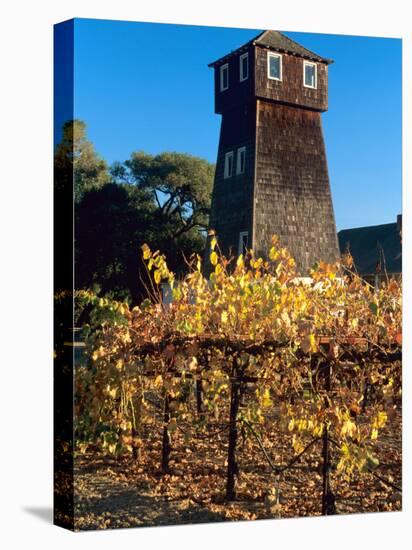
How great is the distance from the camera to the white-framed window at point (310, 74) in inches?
329

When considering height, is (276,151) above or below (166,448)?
above

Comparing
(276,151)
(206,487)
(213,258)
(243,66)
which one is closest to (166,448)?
(206,487)

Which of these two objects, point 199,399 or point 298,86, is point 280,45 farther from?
point 199,399

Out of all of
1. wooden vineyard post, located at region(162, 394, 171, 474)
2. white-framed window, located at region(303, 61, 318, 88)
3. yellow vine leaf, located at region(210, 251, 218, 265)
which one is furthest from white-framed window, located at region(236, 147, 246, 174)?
wooden vineyard post, located at region(162, 394, 171, 474)

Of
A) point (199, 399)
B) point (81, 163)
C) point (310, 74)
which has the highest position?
point (310, 74)

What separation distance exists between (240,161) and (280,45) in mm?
1020

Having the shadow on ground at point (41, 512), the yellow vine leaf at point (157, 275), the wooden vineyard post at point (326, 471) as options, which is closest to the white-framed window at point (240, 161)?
the yellow vine leaf at point (157, 275)

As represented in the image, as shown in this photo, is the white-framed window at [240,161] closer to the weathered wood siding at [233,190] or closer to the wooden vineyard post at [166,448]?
the weathered wood siding at [233,190]

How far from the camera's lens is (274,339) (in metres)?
7.85

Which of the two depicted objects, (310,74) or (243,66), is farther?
(310,74)

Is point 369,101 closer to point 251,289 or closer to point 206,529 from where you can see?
point 251,289

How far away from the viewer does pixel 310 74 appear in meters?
8.39

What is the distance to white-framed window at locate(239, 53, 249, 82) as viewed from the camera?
809cm

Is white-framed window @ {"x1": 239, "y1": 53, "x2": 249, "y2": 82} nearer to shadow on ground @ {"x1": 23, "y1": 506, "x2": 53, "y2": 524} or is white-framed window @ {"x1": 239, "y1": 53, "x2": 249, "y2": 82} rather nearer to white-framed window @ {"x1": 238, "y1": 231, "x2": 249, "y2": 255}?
white-framed window @ {"x1": 238, "y1": 231, "x2": 249, "y2": 255}
